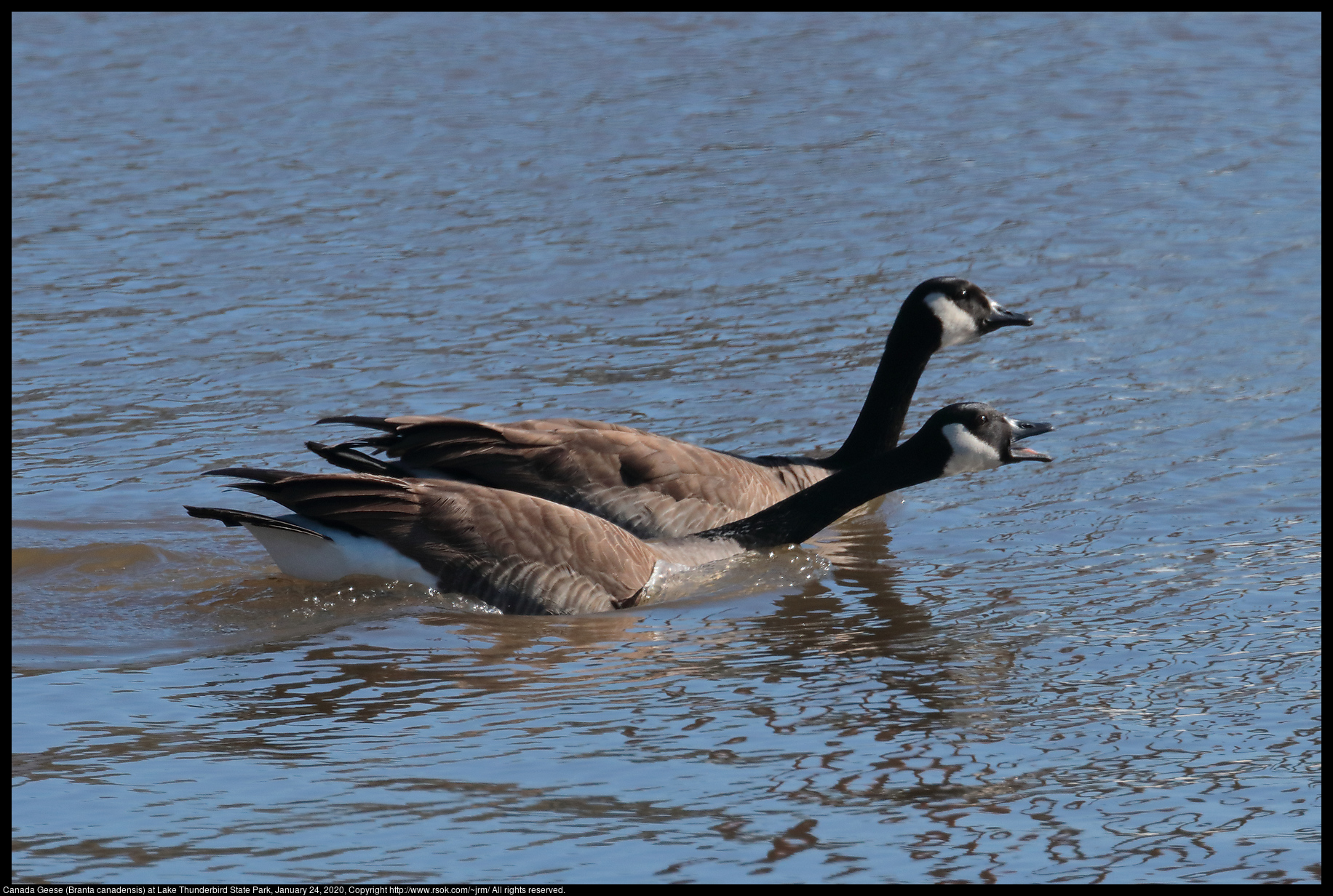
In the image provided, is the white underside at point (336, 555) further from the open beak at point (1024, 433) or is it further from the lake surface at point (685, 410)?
the open beak at point (1024, 433)

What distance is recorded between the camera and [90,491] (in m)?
8.25

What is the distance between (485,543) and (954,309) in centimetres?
321

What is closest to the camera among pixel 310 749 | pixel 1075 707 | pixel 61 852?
pixel 61 852

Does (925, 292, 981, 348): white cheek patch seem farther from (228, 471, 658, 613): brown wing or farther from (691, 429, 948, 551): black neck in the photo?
(228, 471, 658, 613): brown wing

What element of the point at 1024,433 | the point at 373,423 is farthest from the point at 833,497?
the point at 373,423

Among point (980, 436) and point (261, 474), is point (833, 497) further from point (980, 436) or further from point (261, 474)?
point (261, 474)

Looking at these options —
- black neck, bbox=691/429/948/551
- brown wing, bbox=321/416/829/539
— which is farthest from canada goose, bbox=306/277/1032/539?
black neck, bbox=691/429/948/551

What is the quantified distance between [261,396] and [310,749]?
179 inches

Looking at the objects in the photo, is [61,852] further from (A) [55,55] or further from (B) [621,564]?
(A) [55,55]

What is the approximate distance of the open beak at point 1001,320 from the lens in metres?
8.96

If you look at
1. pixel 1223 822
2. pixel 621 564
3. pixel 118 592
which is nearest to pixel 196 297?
pixel 118 592

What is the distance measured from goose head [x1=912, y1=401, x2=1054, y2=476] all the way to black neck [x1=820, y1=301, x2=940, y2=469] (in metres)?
0.99

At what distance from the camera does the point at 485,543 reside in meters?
7.09

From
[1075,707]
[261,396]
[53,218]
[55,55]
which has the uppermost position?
[55,55]
